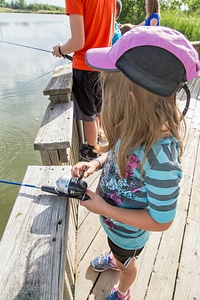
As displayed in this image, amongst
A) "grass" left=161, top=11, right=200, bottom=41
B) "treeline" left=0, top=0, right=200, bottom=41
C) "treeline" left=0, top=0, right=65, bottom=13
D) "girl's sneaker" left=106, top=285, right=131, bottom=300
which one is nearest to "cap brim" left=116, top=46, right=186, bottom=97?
"girl's sneaker" left=106, top=285, right=131, bottom=300

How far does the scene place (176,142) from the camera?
32.3 inches

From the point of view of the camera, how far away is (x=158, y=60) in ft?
2.31

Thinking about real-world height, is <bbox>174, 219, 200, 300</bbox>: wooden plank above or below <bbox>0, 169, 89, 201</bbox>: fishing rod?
below

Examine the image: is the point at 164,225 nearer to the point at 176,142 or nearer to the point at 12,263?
the point at 176,142

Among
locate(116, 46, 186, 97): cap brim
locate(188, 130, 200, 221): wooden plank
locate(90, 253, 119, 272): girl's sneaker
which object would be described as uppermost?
locate(116, 46, 186, 97): cap brim

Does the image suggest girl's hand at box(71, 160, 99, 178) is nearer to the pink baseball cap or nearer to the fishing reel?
the fishing reel

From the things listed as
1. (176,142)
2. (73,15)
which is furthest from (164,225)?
(73,15)

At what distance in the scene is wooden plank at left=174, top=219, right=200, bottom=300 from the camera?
1.46 m

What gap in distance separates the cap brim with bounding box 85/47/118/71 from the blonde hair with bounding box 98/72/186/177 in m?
0.02

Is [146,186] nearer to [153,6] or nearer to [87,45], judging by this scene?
[87,45]

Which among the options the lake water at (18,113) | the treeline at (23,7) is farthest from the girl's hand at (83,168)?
the treeline at (23,7)

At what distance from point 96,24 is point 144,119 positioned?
1.38m

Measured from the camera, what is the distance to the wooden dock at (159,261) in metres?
1.47

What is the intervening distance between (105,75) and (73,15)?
1073 mm
